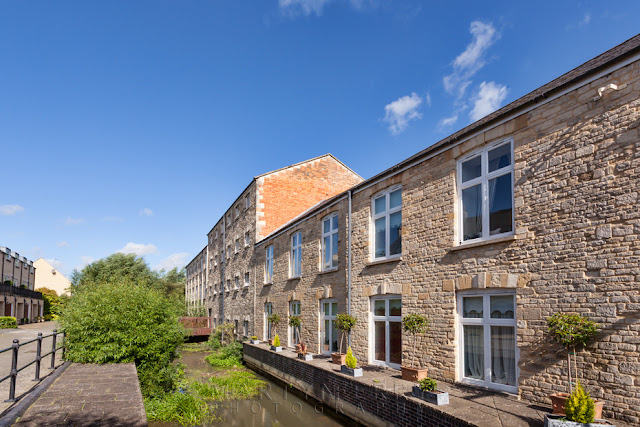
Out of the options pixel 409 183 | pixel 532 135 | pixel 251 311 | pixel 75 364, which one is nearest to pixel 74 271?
pixel 251 311

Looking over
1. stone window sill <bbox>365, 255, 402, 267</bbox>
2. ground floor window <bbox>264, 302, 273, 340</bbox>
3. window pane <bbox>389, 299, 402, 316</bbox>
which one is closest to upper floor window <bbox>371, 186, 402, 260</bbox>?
stone window sill <bbox>365, 255, 402, 267</bbox>

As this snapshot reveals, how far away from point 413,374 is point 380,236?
388 cm

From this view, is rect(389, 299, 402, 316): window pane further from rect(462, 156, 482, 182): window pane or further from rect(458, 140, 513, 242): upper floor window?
rect(462, 156, 482, 182): window pane

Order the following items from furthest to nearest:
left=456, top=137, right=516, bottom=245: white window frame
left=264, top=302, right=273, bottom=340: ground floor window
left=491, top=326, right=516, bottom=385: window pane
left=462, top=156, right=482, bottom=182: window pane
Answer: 1. left=264, top=302, right=273, bottom=340: ground floor window
2. left=462, top=156, right=482, bottom=182: window pane
3. left=456, top=137, right=516, bottom=245: white window frame
4. left=491, top=326, right=516, bottom=385: window pane

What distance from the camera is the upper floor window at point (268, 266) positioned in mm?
21219

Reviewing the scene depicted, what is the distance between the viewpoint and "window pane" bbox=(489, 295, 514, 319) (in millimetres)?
7855

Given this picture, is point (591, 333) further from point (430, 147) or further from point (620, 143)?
point (430, 147)

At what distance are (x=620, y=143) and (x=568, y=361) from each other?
127 inches

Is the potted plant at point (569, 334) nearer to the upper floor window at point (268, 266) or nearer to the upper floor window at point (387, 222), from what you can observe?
the upper floor window at point (387, 222)

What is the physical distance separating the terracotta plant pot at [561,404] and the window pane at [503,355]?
52.8 inches

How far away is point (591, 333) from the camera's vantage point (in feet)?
20.4

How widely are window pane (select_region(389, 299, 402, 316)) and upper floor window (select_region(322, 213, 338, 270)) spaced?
355 centimetres

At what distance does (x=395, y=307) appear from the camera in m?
11.1

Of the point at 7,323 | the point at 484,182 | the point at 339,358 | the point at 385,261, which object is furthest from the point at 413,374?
the point at 7,323
